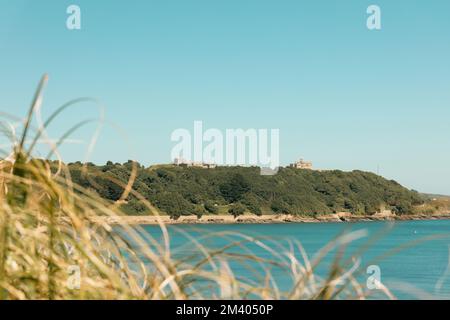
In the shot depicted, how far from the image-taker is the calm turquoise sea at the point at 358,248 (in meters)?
2.47

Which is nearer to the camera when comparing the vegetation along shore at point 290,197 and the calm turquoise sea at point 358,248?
the calm turquoise sea at point 358,248

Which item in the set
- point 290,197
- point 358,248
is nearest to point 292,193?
point 290,197

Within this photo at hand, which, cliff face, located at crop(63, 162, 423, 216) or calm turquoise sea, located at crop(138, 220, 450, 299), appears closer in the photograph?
calm turquoise sea, located at crop(138, 220, 450, 299)

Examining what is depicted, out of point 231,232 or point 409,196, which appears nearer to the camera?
point 231,232

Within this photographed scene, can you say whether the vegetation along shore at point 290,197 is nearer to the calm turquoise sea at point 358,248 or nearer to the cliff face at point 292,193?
the cliff face at point 292,193

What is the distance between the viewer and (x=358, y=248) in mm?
2543

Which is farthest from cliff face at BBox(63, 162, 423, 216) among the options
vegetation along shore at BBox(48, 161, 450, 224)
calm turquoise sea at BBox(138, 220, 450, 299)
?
calm turquoise sea at BBox(138, 220, 450, 299)

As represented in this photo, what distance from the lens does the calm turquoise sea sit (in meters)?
2.47

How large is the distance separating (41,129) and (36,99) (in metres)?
0.14

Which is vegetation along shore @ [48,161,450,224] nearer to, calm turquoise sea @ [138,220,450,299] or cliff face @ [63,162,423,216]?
cliff face @ [63,162,423,216]

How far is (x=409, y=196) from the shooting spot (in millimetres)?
162625

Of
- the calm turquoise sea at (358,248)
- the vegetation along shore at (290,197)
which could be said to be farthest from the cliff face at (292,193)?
the calm turquoise sea at (358,248)
